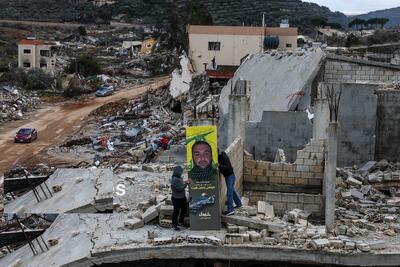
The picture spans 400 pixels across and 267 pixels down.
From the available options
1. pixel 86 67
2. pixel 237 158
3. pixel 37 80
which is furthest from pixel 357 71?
pixel 86 67

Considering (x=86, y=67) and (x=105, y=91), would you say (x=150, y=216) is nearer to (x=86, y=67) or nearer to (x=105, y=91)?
(x=105, y=91)

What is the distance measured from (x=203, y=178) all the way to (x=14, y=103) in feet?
126

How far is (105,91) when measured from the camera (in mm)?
54094

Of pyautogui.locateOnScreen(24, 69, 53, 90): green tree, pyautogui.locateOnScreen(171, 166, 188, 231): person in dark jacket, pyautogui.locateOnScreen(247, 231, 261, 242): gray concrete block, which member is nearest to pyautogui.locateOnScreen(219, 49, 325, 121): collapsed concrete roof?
pyautogui.locateOnScreen(171, 166, 188, 231): person in dark jacket

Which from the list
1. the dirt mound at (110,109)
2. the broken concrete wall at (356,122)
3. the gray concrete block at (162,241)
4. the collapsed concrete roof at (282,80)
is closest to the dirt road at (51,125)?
the dirt mound at (110,109)

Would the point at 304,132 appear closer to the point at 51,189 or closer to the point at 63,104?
the point at 51,189

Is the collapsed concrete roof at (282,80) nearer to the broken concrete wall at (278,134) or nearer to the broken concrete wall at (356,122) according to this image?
the broken concrete wall at (278,134)

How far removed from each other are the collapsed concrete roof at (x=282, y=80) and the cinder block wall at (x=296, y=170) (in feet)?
12.6

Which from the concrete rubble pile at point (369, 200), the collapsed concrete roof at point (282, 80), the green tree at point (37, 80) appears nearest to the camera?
the concrete rubble pile at point (369, 200)

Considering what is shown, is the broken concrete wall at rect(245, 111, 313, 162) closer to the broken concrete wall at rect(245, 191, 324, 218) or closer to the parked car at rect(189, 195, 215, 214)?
the broken concrete wall at rect(245, 191, 324, 218)

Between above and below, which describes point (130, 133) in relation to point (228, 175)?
below

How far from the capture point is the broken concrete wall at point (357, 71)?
1973 centimetres

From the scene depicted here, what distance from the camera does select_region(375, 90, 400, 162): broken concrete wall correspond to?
15664 millimetres

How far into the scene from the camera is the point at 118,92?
182ft
